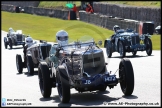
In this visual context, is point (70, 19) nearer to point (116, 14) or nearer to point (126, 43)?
point (116, 14)

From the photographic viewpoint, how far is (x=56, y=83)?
12945 mm

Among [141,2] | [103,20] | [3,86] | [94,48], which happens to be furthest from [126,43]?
[141,2]

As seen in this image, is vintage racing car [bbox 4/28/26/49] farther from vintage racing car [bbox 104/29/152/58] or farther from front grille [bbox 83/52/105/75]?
front grille [bbox 83/52/105/75]

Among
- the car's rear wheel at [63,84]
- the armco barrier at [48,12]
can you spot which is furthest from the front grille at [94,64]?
the armco barrier at [48,12]

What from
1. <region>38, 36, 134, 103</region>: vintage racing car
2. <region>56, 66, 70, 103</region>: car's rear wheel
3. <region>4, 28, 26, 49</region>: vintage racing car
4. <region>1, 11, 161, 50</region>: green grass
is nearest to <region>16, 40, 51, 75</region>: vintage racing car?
<region>38, 36, 134, 103</region>: vintage racing car

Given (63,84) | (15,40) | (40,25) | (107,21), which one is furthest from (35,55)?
(40,25)

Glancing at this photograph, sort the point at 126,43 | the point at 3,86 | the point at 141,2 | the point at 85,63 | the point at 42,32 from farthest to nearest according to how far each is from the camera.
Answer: the point at 141,2
the point at 42,32
the point at 126,43
the point at 3,86
the point at 85,63

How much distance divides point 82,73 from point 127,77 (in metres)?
1.11

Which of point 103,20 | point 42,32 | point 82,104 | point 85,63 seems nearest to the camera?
point 82,104

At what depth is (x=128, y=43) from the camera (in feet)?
88.7

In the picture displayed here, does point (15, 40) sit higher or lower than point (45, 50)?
higher

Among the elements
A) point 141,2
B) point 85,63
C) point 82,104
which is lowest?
point 82,104

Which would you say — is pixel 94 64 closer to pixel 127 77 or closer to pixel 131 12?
pixel 127 77

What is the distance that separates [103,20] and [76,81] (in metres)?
38.5
